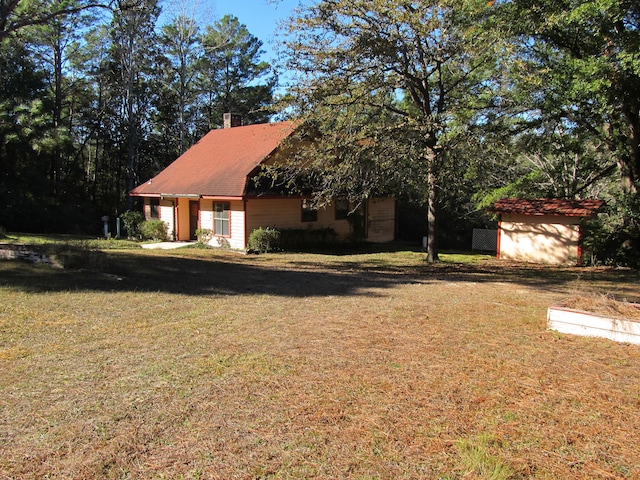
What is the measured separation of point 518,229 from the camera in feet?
64.8

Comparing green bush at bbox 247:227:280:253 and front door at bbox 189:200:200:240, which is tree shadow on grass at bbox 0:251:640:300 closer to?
green bush at bbox 247:227:280:253

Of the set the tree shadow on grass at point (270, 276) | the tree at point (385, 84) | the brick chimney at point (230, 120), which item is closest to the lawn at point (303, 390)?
the tree shadow on grass at point (270, 276)

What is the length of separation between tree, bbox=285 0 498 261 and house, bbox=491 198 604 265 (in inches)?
178

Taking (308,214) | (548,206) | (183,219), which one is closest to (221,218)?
(183,219)

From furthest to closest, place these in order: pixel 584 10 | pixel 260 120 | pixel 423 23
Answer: pixel 260 120, pixel 423 23, pixel 584 10

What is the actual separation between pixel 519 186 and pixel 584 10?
1043 centimetres

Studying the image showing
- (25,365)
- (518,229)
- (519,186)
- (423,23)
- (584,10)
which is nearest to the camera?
(25,365)

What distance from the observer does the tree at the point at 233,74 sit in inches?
1556

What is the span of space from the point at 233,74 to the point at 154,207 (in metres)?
19.1

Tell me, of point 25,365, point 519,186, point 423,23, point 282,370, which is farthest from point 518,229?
point 25,365

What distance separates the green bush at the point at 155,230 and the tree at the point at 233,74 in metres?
17.6

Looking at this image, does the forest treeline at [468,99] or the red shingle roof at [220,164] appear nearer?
the forest treeline at [468,99]

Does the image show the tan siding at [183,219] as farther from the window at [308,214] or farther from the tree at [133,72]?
the tree at [133,72]

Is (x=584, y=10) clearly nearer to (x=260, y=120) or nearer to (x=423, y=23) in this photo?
(x=423, y=23)
